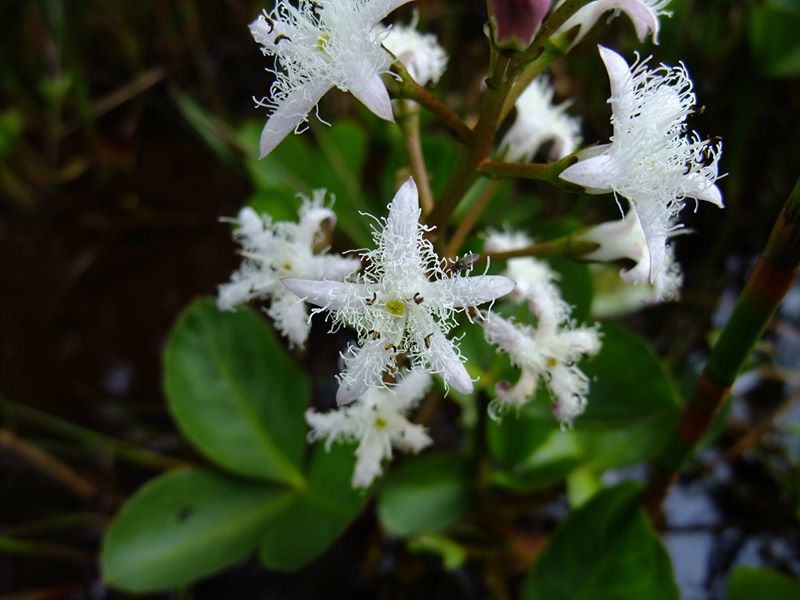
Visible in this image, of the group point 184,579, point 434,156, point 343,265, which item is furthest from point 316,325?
point 343,265

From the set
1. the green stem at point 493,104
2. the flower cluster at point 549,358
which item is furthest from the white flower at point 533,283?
the green stem at point 493,104

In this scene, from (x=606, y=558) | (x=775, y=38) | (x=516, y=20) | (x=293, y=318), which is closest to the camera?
(x=516, y=20)

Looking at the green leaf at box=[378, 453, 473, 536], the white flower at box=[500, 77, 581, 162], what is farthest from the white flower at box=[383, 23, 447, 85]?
the green leaf at box=[378, 453, 473, 536]

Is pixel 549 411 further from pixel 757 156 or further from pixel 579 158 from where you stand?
pixel 757 156

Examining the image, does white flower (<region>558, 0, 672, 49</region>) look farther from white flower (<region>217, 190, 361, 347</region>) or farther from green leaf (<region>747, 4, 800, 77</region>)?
green leaf (<region>747, 4, 800, 77</region>)

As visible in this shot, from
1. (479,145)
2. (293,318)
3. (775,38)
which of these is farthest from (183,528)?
(775,38)

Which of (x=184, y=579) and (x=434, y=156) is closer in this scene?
(x=184, y=579)

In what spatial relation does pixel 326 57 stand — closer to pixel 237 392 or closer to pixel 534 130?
pixel 534 130
